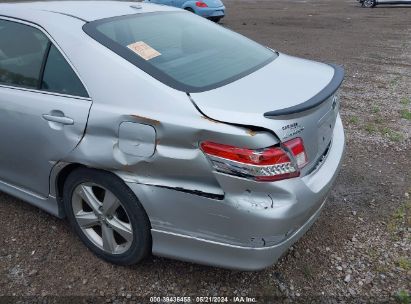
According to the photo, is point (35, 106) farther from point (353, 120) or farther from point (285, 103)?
point (353, 120)

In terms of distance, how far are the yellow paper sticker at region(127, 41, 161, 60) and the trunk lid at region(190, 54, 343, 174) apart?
47 centimetres

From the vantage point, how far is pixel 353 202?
10.8 ft

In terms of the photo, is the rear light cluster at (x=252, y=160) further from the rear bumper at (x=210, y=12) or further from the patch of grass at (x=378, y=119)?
the rear bumper at (x=210, y=12)

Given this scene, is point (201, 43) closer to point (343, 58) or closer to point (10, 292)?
point (10, 292)

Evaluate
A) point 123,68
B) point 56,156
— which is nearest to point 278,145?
point 123,68

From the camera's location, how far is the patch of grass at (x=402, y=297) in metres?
2.34

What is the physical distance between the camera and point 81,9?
2770 mm

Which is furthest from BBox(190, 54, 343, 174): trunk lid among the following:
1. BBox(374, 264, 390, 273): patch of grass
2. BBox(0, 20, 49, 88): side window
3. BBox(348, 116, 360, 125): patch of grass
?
BBox(348, 116, 360, 125): patch of grass

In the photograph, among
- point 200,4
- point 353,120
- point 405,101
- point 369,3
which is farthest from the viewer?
point 369,3

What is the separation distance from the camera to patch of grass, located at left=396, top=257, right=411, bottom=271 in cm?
260

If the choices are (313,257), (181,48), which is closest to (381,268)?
(313,257)

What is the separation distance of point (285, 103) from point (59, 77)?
4.45 ft

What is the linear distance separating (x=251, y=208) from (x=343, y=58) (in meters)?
7.01

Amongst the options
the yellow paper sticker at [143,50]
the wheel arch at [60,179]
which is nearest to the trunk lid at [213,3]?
the yellow paper sticker at [143,50]
